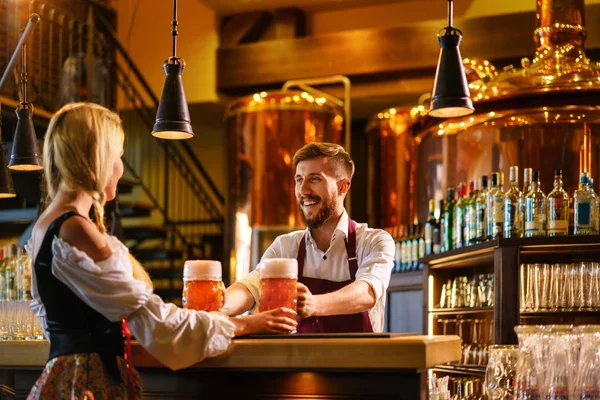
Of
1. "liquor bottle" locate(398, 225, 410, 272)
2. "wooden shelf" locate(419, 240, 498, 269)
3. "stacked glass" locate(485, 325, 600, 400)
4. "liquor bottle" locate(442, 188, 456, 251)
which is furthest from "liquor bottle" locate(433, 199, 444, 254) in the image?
"stacked glass" locate(485, 325, 600, 400)

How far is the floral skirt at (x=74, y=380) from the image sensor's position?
7.50ft

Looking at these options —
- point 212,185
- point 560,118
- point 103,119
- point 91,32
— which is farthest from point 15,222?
point 103,119

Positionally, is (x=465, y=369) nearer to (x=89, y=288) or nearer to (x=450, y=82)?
(x=450, y=82)

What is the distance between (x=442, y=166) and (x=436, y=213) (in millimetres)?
468

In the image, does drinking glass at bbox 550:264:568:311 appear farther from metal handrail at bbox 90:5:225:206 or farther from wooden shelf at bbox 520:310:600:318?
metal handrail at bbox 90:5:225:206

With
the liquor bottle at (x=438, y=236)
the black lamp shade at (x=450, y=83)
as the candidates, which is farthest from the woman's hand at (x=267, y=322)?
the liquor bottle at (x=438, y=236)

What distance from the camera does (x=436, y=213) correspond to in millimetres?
6840

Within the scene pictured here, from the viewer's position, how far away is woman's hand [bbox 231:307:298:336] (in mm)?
2605

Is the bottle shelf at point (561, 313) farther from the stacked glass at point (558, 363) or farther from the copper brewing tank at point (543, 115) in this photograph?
the stacked glass at point (558, 363)

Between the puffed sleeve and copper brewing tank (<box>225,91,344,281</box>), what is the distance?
6.46 meters

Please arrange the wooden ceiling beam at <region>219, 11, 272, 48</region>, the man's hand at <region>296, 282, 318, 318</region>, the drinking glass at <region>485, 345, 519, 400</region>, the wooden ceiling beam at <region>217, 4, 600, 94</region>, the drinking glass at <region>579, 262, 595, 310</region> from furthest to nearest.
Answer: the wooden ceiling beam at <region>219, 11, 272, 48</region> → the wooden ceiling beam at <region>217, 4, 600, 94</region> → the drinking glass at <region>579, 262, 595, 310</region> → the drinking glass at <region>485, 345, 519, 400</region> → the man's hand at <region>296, 282, 318, 318</region>

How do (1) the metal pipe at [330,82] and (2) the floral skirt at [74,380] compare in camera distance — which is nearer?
(2) the floral skirt at [74,380]

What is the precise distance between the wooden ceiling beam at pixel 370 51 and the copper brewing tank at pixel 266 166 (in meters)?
0.96

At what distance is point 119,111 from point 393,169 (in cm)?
336
